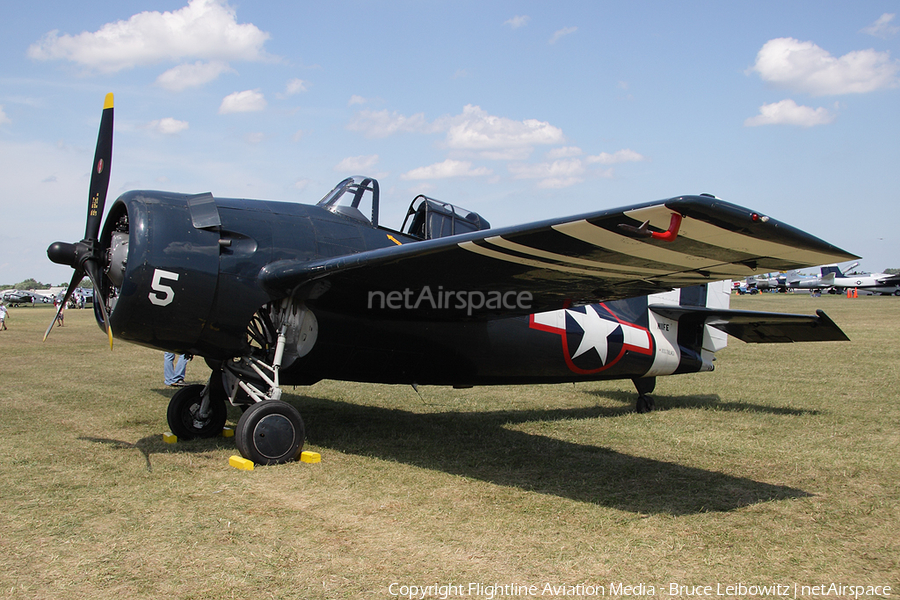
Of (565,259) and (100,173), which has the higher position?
(100,173)

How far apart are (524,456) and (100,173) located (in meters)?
4.95

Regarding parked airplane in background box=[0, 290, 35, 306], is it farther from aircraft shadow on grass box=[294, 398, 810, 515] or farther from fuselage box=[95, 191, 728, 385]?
fuselage box=[95, 191, 728, 385]

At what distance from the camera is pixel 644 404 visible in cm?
883

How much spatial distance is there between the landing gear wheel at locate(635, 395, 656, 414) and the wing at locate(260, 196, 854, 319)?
3.26 m

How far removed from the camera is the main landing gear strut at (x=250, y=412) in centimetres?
562

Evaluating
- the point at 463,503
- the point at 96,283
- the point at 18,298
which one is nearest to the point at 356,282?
the point at 463,503

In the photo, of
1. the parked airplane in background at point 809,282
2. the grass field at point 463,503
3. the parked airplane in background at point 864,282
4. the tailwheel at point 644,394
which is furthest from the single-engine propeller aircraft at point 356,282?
the parked airplane in background at point 809,282

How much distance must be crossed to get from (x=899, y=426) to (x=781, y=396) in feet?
7.59

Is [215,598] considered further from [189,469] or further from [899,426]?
[899,426]

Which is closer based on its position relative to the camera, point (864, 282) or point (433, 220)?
point (433, 220)

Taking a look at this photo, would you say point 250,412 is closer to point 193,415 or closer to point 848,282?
point 193,415

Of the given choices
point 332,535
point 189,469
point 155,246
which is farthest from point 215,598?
point 155,246

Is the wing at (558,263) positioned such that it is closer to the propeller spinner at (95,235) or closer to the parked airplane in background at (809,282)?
the propeller spinner at (95,235)

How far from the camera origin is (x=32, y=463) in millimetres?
5750
